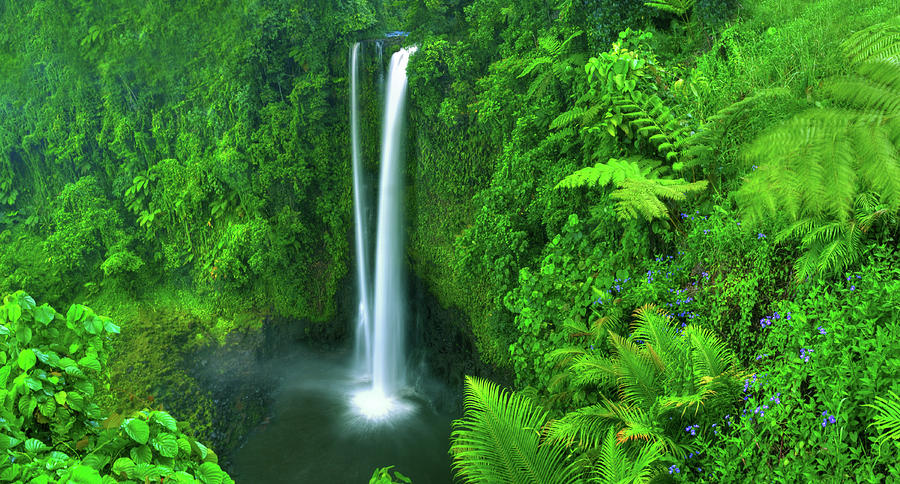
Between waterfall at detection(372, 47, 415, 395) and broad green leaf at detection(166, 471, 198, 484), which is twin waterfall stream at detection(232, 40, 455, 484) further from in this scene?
broad green leaf at detection(166, 471, 198, 484)

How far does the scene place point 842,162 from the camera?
2.36 metres

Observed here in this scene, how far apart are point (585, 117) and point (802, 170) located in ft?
7.45

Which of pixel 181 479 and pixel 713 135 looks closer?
pixel 181 479

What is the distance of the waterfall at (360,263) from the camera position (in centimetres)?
1082

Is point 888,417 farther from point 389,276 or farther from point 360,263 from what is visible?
point 360,263

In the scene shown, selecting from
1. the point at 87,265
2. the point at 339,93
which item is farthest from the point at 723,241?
the point at 87,265

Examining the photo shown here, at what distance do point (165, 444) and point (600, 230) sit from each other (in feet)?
11.8

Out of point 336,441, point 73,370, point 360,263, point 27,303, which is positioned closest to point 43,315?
point 27,303

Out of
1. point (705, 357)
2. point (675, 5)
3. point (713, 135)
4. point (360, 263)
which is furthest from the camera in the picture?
point (360, 263)

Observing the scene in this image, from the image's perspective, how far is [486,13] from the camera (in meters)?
7.41

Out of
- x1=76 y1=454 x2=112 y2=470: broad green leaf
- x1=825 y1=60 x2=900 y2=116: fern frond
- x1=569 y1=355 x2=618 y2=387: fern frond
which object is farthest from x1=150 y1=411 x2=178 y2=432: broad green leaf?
x1=825 y1=60 x2=900 y2=116: fern frond

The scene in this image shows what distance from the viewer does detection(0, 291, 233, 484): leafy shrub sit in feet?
6.72

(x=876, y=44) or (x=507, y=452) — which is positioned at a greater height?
(x=876, y=44)

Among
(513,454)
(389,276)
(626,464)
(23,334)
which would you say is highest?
(23,334)
